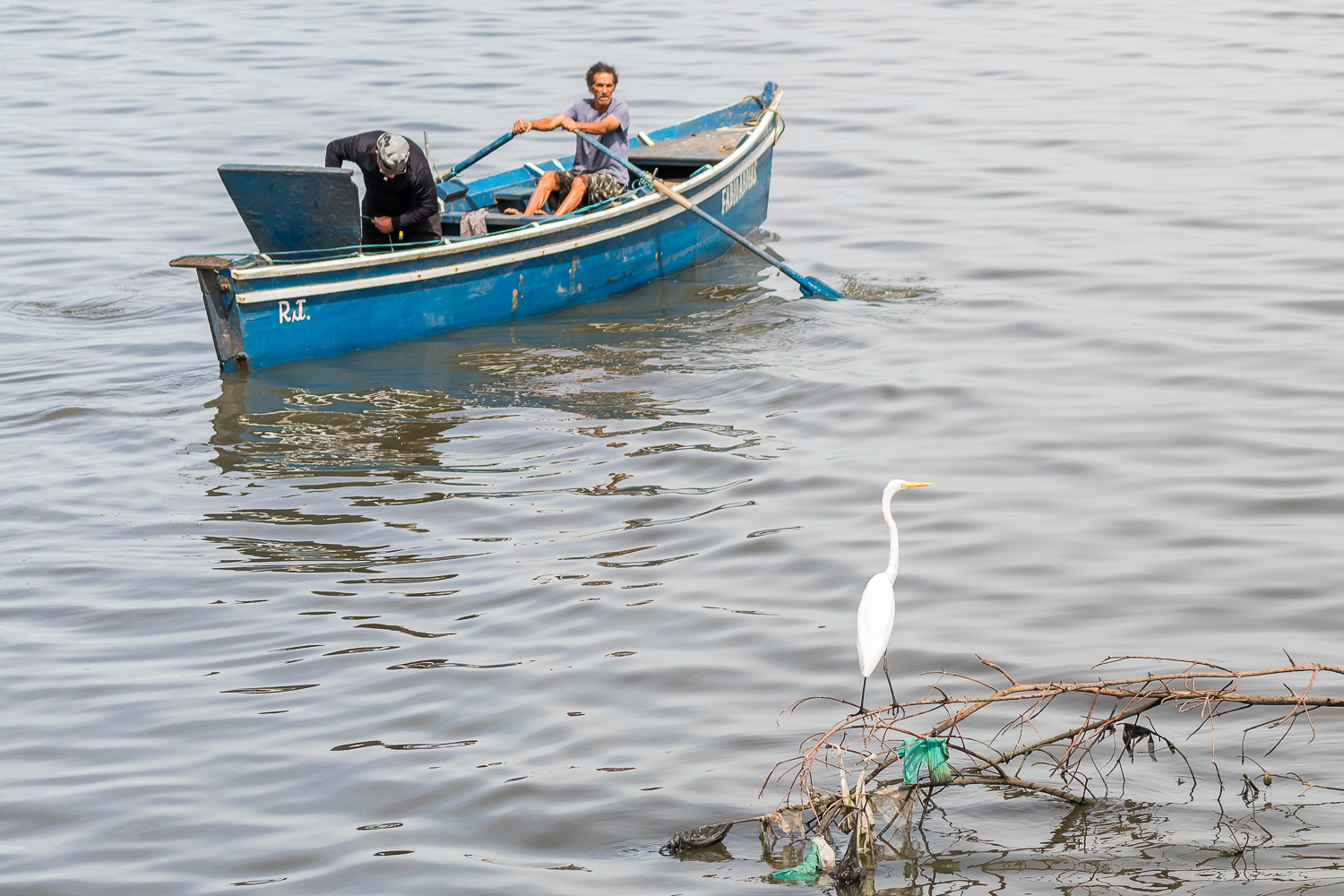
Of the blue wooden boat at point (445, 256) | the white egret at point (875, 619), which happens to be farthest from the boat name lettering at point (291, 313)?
the white egret at point (875, 619)

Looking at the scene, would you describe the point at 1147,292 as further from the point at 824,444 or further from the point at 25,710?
the point at 25,710

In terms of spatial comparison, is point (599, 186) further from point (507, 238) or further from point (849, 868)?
point (849, 868)

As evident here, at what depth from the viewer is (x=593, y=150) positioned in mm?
12992

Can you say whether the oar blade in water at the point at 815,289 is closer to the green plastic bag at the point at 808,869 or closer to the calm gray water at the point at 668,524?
the calm gray water at the point at 668,524

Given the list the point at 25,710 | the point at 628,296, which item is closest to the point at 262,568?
the point at 25,710

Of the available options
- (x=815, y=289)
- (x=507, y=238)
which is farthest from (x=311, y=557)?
(x=815, y=289)

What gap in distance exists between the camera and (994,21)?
2495cm

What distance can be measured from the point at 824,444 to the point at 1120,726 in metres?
3.76

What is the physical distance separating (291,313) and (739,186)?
5258 millimetres

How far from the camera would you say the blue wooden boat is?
10.1 metres

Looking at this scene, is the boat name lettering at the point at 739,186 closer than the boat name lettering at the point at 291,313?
No

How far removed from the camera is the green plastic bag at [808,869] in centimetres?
441

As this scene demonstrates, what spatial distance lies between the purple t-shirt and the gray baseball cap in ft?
8.36

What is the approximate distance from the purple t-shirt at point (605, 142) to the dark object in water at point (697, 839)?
8.94 meters
